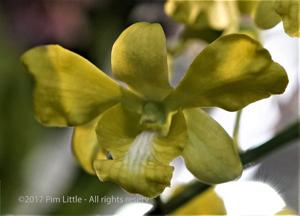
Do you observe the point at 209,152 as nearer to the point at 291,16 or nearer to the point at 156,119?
the point at 156,119

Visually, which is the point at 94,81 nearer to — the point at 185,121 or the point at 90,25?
→ the point at 185,121

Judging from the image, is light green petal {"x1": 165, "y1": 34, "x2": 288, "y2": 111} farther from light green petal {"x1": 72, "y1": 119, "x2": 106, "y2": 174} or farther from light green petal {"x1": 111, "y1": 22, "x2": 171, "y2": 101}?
light green petal {"x1": 72, "y1": 119, "x2": 106, "y2": 174}

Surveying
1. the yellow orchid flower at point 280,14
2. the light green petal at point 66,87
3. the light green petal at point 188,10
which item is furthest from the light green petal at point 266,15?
the light green petal at point 66,87

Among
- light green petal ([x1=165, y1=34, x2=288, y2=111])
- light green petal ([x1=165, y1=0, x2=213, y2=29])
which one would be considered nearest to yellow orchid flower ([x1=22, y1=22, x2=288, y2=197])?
light green petal ([x1=165, y1=34, x2=288, y2=111])

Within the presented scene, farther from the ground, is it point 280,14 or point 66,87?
point 280,14

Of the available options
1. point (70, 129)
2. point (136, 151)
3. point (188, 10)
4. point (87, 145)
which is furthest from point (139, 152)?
point (70, 129)

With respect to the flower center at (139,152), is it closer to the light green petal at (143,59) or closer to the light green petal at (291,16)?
the light green petal at (143,59)
